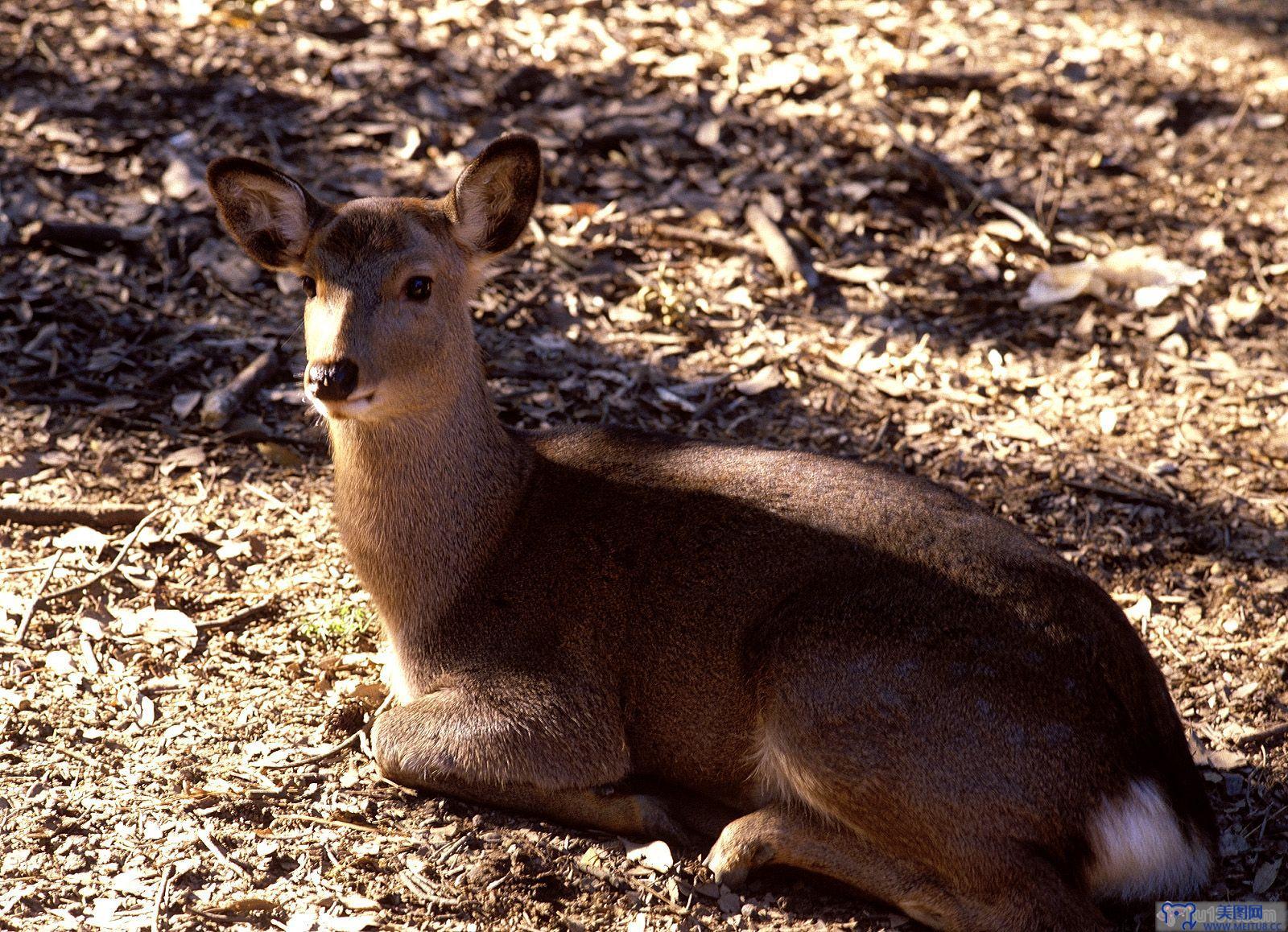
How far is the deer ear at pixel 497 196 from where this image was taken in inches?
203

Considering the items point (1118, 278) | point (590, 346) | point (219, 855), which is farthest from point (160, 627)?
point (1118, 278)

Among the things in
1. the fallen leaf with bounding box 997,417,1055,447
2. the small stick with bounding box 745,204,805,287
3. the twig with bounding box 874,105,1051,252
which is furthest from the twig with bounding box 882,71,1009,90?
the fallen leaf with bounding box 997,417,1055,447

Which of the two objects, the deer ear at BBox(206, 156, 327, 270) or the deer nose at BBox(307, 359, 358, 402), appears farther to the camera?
the deer ear at BBox(206, 156, 327, 270)

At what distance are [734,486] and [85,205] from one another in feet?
16.6

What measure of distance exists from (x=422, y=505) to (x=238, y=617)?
3.63 ft

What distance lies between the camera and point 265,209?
5.21m

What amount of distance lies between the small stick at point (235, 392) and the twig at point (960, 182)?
14.7 feet

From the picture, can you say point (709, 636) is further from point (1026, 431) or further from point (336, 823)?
point (1026, 431)

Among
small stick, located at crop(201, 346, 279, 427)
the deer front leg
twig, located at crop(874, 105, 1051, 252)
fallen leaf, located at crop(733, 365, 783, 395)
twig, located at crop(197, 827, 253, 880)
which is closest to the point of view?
twig, located at crop(197, 827, 253, 880)

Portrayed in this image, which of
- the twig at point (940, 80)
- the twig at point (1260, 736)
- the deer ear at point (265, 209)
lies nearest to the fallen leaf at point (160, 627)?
the deer ear at point (265, 209)

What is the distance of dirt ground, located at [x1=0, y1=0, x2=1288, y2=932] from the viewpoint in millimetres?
4621

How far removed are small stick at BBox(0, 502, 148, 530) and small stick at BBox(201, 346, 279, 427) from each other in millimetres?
780

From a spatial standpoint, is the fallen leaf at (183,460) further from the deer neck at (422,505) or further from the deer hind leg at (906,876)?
the deer hind leg at (906,876)

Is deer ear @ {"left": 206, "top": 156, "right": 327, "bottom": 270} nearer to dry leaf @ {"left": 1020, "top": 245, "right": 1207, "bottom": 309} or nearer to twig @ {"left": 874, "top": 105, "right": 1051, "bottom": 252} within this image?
dry leaf @ {"left": 1020, "top": 245, "right": 1207, "bottom": 309}
